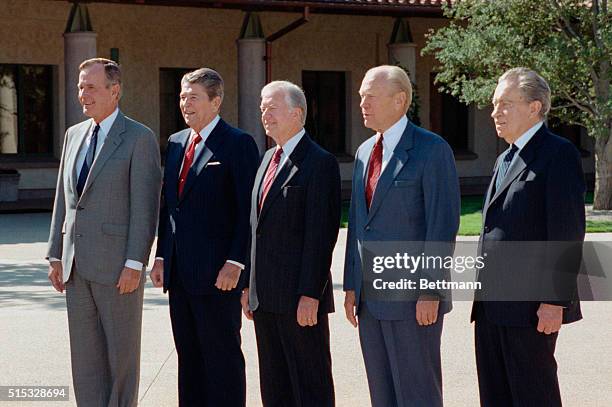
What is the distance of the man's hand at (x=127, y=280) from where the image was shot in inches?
239

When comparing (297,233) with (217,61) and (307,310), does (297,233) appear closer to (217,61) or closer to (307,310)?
(307,310)

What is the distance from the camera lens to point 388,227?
557 centimetres

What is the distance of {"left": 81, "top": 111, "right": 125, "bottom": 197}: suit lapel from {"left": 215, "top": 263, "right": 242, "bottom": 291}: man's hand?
83cm

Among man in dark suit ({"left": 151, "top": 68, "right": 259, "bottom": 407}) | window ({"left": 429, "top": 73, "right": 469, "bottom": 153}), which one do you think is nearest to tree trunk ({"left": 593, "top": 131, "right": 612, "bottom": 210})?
window ({"left": 429, "top": 73, "right": 469, "bottom": 153})

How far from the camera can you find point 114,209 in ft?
20.2

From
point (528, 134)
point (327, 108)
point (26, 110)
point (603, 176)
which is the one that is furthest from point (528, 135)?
point (327, 108)

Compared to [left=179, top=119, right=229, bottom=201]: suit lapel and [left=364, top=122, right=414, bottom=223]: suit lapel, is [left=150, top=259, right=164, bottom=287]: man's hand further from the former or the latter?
[left=364, top=122, right=414, bottom=223]: suit lapel

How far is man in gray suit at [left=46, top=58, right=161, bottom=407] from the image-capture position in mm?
6109

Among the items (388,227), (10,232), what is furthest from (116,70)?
(10,232)

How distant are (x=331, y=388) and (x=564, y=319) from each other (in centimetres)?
126

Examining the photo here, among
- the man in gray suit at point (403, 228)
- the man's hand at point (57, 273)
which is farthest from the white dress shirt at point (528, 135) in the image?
the man's hand at point (57, 273)

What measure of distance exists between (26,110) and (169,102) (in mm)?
3149

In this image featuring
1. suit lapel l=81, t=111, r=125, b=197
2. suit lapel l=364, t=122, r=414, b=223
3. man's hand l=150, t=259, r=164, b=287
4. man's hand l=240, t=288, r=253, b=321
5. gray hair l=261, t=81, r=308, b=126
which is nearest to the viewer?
suit lapel l=364, t=122, r=414, b=223

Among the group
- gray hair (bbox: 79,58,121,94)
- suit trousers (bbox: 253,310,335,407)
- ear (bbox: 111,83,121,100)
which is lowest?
suit trousers (bbox: 253,310,335,407)
